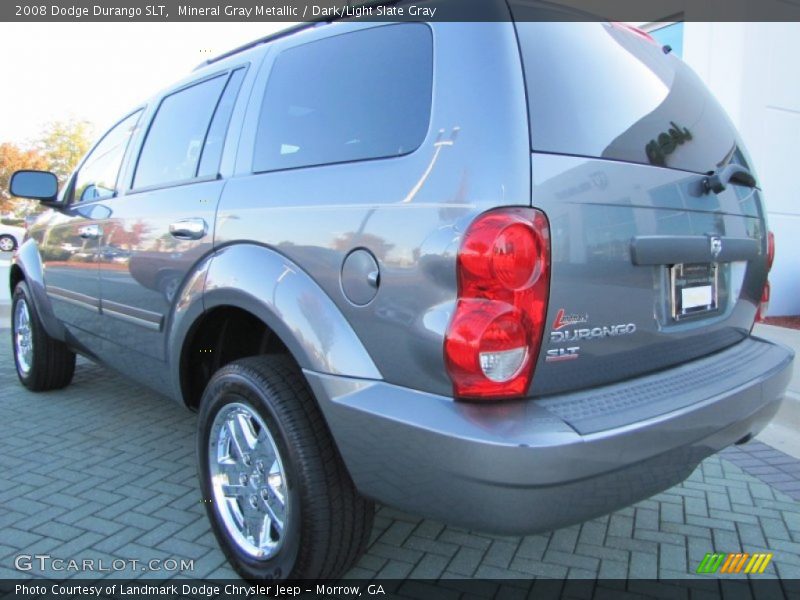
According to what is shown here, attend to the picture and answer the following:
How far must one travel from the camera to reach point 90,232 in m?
3.46

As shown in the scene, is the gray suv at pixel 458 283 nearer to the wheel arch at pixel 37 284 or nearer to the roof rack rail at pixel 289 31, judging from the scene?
the roof rack rail at pixel 289 31

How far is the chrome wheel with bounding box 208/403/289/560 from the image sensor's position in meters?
2.20

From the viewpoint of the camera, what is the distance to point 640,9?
7426 millimetres

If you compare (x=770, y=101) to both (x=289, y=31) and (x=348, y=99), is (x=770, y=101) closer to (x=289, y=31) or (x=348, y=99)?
(x=289, y=31)

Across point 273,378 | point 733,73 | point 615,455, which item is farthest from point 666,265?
point 733,73

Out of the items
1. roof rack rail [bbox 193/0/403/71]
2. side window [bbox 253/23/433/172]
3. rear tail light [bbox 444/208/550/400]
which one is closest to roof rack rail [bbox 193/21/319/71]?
roof rack rail [bbox 193/0/403/71]

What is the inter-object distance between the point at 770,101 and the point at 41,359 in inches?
297

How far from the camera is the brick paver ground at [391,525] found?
2439mm

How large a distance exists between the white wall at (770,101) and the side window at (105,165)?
6.11 metres

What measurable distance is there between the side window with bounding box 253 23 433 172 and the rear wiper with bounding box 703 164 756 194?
1039 millimetres

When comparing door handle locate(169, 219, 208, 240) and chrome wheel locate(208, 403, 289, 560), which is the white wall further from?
chrome wheel locate(208, 403, 289, 560)

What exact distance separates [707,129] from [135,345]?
266 cm

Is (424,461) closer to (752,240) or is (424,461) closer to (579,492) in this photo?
(579,492)

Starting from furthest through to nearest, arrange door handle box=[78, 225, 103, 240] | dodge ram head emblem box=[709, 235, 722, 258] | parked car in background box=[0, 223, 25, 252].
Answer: parked car in background box=[0, 223, 25, 252]
door handle box=[78, 225, 103, 240]
dodge ram head emblem box=[709, 235, 722, 258]
